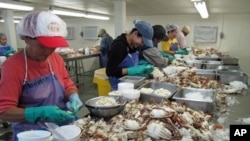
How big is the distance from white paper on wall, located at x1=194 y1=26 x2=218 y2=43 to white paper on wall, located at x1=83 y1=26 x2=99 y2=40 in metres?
4.16

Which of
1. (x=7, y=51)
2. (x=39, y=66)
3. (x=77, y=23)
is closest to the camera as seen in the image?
(x=39, y=66)

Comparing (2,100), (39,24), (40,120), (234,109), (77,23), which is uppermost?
(77,23)

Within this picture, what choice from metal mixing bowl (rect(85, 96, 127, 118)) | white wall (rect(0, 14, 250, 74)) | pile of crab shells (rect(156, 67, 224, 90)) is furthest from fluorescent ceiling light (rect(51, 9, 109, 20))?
metal mixing bowl (rect(85, 96, 127, 118))

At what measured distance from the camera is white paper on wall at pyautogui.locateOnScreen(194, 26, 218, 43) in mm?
7891

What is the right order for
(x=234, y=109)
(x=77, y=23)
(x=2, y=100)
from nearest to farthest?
(x=2, y=100), (x=234, y=109), (x=77, y=23)

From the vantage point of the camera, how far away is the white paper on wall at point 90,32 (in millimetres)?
9299

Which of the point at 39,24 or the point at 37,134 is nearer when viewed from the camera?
the point at 37,134

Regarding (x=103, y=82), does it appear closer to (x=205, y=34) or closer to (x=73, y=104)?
(x=73, y=104)

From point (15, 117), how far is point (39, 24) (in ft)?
1.80

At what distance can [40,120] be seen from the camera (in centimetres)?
124

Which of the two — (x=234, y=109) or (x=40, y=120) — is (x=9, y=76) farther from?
(x=234, y=109)

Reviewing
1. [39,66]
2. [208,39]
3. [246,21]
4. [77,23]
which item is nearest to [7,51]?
[77,23]

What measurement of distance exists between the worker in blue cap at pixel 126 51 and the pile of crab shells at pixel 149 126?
1033mm

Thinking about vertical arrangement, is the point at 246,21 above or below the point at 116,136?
above
